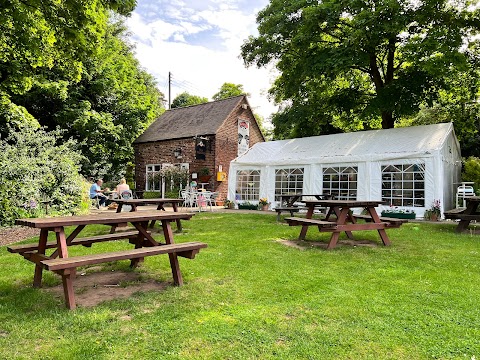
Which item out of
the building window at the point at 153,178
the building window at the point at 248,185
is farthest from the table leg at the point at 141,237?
the building window at the point at 153,178

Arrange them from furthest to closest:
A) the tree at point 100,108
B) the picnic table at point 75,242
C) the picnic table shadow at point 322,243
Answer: the tree at point 100,108, the picnic table shadow at point 322,243, the picnic table at point 75,242

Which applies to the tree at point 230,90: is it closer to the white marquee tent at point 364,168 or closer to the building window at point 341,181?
the white marquee tent at point 364,168

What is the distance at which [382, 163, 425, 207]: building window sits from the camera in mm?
11281

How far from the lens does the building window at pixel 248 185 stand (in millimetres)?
15438

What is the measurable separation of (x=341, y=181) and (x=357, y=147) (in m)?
1.46

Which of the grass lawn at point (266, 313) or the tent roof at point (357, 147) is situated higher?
the tent roof at point (357, 147)

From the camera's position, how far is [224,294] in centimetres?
350

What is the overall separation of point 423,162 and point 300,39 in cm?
725

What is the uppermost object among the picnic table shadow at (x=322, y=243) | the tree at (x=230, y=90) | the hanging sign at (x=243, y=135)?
the tree at (x=230, y=90)

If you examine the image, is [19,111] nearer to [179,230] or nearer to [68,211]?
[68,211]

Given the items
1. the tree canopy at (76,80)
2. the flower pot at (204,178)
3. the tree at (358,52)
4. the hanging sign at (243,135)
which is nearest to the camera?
the tree canopy at (76,80)

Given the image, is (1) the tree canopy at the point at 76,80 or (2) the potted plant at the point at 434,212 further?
(2) the potted plant at the point at 434,212

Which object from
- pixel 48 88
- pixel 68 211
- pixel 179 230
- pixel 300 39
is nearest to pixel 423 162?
pixel 300 39

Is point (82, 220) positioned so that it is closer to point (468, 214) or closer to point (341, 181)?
point (468, 214)
